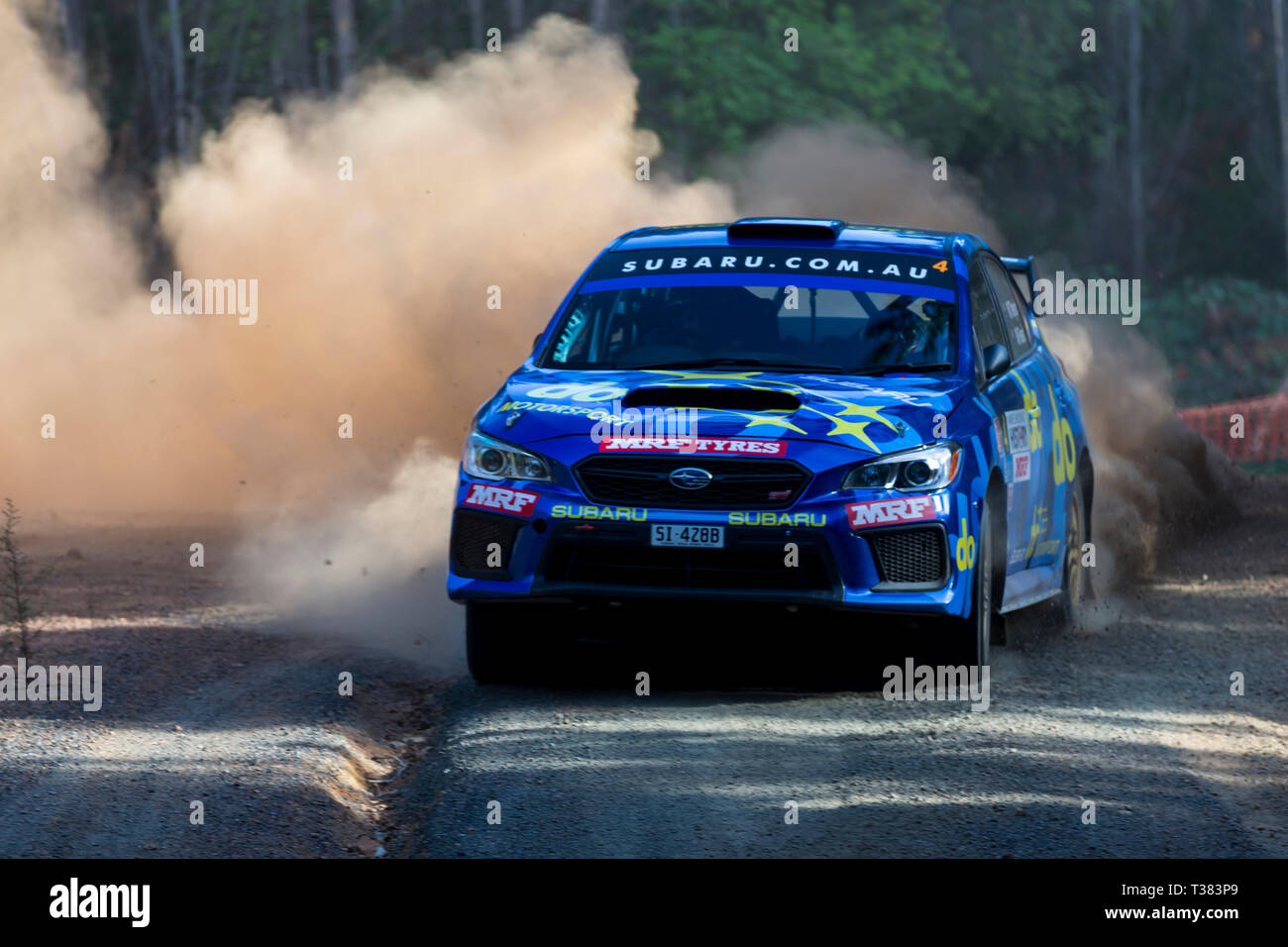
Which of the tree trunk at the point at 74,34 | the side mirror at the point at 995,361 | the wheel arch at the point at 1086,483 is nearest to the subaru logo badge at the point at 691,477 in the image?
the side mirror at the point at 995,361

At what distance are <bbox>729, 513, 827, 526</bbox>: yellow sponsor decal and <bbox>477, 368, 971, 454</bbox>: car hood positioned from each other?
0.30 meters

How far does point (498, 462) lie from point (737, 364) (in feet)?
3.85

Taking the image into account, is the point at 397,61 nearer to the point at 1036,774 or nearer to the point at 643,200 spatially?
the point at 643,200

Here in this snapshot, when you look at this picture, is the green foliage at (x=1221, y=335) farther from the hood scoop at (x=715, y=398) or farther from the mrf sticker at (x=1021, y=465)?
the hood scoop at (x=715, y=398)

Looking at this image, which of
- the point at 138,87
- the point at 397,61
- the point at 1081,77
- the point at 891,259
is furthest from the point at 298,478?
the point at 1081,77

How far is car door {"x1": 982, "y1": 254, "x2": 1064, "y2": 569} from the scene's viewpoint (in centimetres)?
866

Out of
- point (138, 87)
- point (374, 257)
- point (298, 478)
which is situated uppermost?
point (138, 87)

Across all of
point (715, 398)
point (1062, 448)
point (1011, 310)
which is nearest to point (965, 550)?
point (715, 398)

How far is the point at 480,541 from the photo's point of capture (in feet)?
25.2

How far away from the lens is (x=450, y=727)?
7406mm

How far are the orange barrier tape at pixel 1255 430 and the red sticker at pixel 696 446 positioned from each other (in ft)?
48.8

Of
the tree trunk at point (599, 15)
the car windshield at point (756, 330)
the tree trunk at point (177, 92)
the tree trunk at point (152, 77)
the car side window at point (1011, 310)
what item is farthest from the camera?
the tree trunk at point (152, 77)

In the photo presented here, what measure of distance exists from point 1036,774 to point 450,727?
2.24 m

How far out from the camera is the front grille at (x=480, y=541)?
761cm
